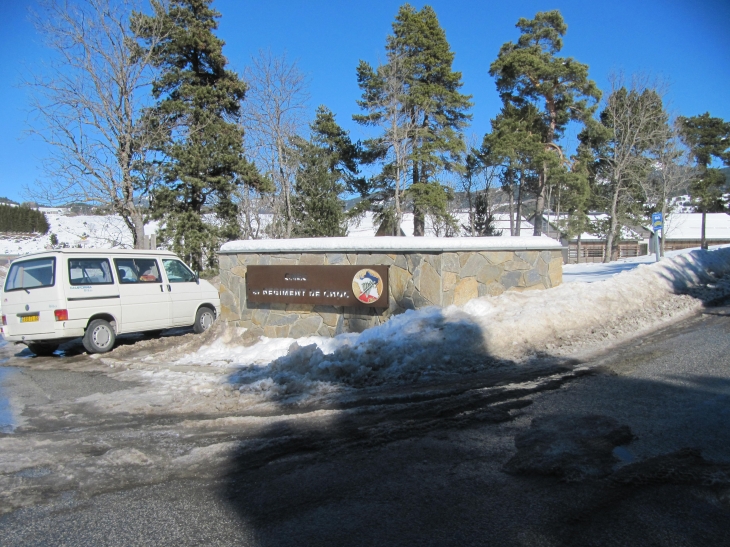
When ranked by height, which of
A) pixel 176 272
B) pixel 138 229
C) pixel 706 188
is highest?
pixel 706 188

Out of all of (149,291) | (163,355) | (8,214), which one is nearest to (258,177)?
(149,291)

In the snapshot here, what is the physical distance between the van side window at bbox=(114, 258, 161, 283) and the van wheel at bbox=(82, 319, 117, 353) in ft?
3.02

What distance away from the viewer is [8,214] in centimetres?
4819

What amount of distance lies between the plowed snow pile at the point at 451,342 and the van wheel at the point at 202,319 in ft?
6.38

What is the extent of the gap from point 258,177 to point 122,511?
21.3 metres

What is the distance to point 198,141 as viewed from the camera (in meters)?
22.4

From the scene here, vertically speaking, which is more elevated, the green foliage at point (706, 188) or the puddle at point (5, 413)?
the green foliage at point (706, 188)

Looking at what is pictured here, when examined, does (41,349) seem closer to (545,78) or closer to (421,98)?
(421,98)

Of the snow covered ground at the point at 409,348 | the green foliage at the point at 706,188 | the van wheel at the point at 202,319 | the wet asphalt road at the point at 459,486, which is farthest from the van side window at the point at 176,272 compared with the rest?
the green foliage at the point at 706,188

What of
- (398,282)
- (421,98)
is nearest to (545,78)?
(421,98)

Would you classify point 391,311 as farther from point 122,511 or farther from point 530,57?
point 530,57

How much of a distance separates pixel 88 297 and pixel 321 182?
15862 mm

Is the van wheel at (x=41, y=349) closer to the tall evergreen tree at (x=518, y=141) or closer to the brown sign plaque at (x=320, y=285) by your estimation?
the brown sign plaque at (x=320, y=285)

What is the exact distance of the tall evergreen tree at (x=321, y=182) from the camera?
2416 centimetres
